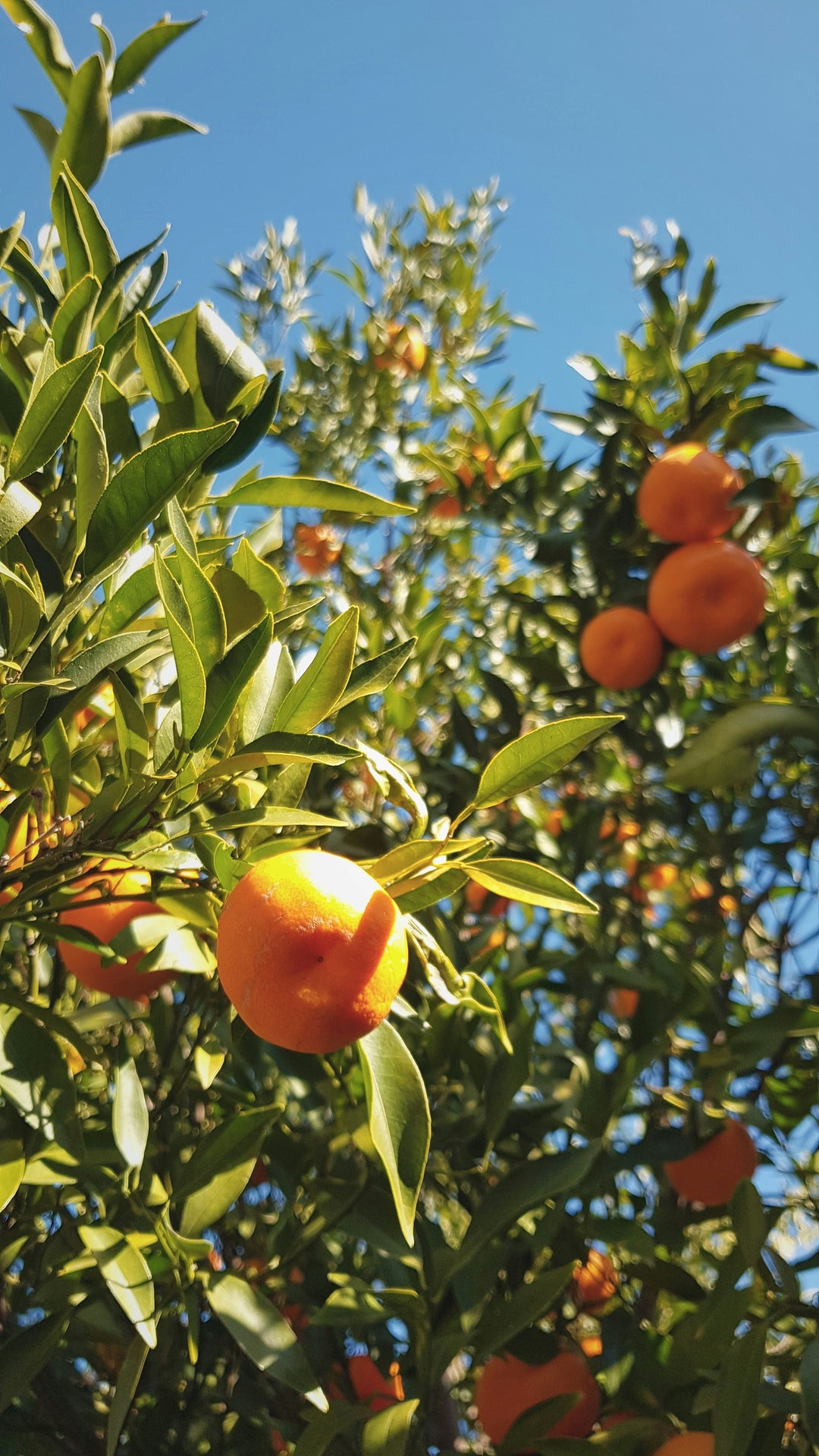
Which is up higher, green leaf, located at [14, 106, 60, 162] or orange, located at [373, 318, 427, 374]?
orange, located at [373, 318, 427, 374]

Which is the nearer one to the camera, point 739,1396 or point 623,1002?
point 739,1396

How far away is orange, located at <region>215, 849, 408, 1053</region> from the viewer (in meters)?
0.82

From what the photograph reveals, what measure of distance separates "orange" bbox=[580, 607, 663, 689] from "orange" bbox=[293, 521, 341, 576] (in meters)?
1.34

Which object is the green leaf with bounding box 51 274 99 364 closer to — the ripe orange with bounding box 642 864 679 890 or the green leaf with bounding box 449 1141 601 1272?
the green leaf with bounding box 449 1141 601 1272

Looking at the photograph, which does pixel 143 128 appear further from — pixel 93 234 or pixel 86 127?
pixel 93 234

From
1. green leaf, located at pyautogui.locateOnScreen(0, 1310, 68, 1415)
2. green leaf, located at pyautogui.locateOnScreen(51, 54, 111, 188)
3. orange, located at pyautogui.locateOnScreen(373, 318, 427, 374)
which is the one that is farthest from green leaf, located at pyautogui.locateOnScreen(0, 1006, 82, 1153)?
orange, located at pyautogui.locateOnScreen(373, 318, 427, 374)

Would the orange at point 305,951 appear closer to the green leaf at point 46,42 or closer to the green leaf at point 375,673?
the green leaf at point 375,673

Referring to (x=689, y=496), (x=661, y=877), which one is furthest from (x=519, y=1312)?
(x=661, y=877)

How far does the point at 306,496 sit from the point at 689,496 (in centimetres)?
111

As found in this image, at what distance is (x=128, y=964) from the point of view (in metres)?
1.16

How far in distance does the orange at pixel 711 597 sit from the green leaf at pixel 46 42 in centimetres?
123

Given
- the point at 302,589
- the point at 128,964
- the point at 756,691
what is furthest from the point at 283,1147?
the point at 756,691

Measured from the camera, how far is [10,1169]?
0.93 metres

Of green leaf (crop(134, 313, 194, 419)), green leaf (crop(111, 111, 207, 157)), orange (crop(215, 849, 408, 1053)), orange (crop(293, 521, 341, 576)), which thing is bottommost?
orange (crop(215, 849, 408, 1053))
